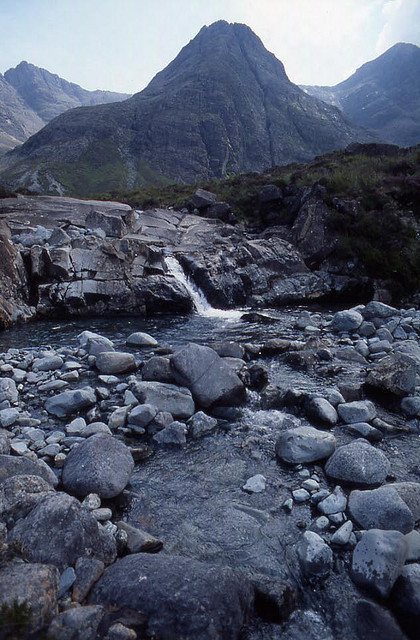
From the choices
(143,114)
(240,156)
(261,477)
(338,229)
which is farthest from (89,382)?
(143,114)

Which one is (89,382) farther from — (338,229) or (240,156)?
(240,156)

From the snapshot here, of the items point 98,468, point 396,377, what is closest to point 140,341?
point 98,468

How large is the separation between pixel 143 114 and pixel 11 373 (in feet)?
480

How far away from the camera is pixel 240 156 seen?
13038cm

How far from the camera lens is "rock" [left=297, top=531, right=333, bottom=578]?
151 inches

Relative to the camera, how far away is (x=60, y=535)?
3.54 metres

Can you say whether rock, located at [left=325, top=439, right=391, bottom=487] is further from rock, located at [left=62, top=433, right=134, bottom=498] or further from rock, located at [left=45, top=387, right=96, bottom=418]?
rock, located at [left=45, top=387, right=96, bottom=418]

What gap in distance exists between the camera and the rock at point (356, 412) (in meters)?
6.62

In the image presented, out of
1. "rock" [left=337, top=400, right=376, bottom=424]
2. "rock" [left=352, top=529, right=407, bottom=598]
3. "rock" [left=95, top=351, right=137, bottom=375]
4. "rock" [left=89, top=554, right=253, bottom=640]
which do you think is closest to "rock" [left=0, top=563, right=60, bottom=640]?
"rock" [left=89, top=554, right=253, bottom=640]

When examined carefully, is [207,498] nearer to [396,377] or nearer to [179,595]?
[179,595]

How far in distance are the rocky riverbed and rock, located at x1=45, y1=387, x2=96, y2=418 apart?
0.12ft

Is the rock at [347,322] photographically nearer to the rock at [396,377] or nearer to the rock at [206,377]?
A: the rock at [396,377]

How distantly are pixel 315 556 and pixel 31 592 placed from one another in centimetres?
264

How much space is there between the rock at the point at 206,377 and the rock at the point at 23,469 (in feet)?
9.92
